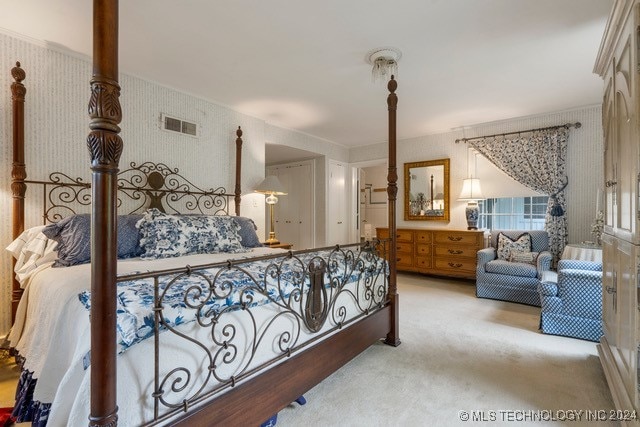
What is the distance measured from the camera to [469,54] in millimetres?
2746

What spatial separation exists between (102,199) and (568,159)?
540 cm

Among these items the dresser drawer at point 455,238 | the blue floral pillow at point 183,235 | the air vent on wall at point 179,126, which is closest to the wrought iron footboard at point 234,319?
the blue floral pillow at point 183,235

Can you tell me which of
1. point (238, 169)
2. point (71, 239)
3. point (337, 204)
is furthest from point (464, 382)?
point (337, 204)

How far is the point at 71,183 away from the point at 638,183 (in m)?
3.99

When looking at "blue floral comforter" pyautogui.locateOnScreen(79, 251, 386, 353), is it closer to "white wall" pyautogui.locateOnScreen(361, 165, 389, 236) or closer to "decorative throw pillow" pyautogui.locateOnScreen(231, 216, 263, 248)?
"decorative throw pillow" pyautogui.locateOnScreen(231, 216, 263, 248)

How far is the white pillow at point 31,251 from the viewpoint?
2.22m

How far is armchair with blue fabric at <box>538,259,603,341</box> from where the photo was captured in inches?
104

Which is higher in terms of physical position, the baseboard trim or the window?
the window

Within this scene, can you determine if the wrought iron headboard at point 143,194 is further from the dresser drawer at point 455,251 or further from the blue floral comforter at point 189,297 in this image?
the dresser drawer at point 455,251

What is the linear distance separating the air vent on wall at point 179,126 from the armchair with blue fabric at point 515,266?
4090mm

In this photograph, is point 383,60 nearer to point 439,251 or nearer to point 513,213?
point 439,251

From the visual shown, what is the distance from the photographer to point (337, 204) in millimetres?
6371

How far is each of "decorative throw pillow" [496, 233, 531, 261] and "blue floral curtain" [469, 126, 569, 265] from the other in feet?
1.32

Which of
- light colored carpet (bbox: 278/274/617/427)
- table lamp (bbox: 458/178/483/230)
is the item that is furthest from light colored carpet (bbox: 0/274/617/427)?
table lamp (bbox: 458/178/483/230)
